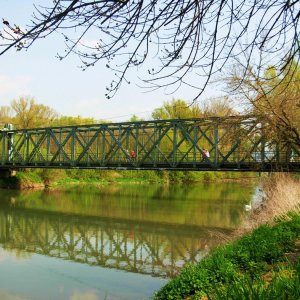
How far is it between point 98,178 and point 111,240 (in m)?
38.2

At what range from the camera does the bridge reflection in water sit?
603 inches

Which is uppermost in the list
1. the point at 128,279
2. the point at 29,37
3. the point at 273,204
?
the point at 29,37

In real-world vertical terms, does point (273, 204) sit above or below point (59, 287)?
above

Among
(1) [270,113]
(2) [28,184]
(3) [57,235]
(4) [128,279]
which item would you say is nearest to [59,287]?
(4) [128,279]

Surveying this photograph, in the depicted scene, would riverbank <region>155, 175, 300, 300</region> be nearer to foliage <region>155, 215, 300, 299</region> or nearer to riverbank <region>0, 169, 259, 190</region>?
foliage <region>155, 215, 300, 299</region>

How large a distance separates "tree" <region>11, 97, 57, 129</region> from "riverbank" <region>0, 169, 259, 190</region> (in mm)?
7433

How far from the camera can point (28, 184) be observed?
4509cm

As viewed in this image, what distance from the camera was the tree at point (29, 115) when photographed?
185ft

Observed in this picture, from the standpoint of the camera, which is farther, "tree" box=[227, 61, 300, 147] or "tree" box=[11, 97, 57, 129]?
"tree" box=[11, 97, 57, 129]

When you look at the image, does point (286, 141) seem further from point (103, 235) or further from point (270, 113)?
point (103, 235)

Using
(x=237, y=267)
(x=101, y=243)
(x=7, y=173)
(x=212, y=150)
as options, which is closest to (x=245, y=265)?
(x=237, y=267)

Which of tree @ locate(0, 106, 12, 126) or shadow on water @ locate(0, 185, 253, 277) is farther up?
tree @ locate(0, 106, 12, 126)

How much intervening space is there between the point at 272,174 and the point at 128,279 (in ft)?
43.3

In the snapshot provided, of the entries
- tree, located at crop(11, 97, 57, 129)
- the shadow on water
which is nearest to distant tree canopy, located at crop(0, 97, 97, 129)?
tree, located at crop(11, 97, 57, 129)
